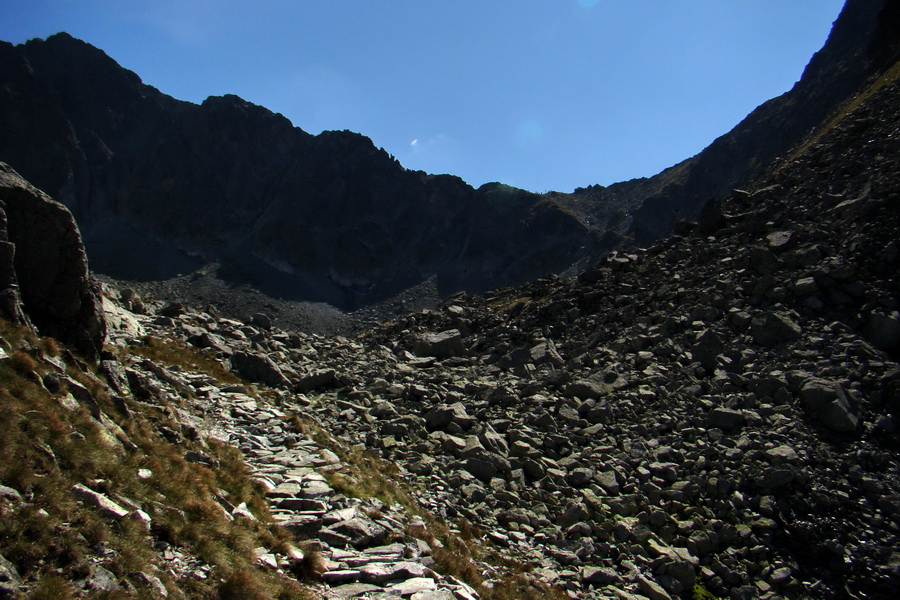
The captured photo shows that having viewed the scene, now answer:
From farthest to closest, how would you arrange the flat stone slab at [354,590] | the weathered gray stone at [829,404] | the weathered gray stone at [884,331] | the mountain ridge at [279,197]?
1. the mountain ridge at [279,197]
2. the weathered gray stone at [884,331]
3. the weathered gray stone at [829,404]
4. the flat stone slab at [354,590]

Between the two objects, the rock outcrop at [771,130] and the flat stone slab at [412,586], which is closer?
the flat stone slab at [412,586]

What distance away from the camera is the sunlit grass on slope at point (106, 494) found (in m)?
5.73

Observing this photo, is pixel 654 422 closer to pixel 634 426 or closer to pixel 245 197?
pixel 634 426

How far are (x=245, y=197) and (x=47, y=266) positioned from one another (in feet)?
534

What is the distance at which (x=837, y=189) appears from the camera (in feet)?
105

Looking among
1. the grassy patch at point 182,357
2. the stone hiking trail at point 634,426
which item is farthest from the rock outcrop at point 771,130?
the grassy patch at point 182,357

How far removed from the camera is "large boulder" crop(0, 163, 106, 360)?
11758mm

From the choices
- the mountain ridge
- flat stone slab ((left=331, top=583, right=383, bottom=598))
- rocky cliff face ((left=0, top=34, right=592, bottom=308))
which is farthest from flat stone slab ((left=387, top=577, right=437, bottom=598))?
rocky cliff face ((left=0, top=34, right=592, bottom=308))

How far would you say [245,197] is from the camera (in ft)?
533

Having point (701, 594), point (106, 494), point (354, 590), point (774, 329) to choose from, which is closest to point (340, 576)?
point (354, 590)

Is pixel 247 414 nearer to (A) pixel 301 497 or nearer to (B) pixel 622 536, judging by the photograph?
(A) pixel 301 497

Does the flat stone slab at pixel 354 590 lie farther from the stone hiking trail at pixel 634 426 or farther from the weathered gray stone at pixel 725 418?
the weathered gray stone at pixel 725 418

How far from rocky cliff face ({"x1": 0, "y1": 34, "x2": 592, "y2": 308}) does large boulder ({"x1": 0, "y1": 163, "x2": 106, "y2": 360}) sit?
118737 mm

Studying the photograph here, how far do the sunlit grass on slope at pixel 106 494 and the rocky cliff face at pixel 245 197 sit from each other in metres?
123
